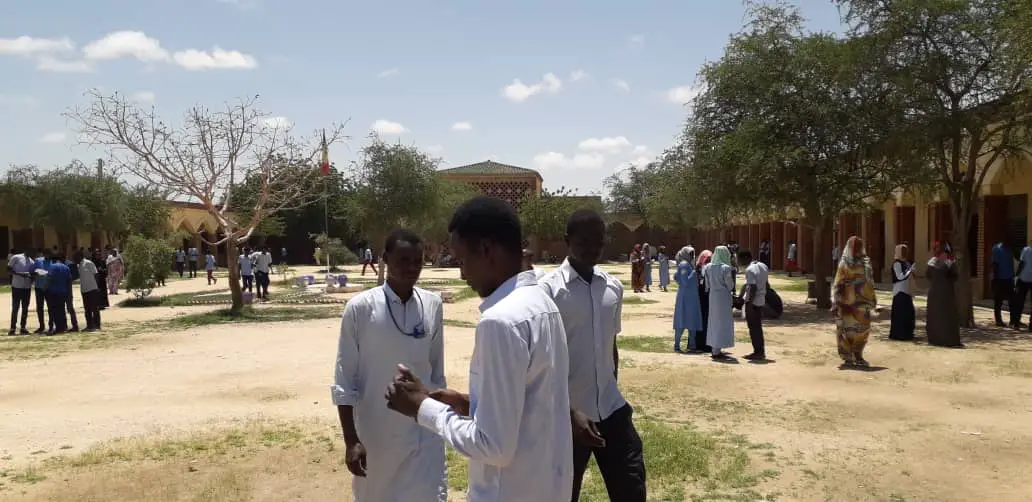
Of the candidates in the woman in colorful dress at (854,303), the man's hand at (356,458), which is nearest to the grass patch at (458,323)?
the woman in colorful dress at (854,303)

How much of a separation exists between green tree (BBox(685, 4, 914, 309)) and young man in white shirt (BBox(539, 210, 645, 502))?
1348cm

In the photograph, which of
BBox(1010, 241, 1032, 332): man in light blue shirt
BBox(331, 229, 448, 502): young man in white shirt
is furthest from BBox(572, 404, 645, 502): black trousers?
BBox(1010, 241, 1032, 332): man in light blue shirt

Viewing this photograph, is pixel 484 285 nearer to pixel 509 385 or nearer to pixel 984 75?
pixel 509 385

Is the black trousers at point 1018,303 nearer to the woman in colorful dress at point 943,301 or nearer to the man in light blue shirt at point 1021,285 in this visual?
the man in light blue shirt at point 1021,285

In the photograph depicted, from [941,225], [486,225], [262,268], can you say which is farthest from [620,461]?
[941,225]

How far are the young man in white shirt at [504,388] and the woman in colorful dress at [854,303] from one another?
30.6 feet

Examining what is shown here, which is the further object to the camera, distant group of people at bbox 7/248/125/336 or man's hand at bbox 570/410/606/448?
distant group of people at bbox 7/248/125/336

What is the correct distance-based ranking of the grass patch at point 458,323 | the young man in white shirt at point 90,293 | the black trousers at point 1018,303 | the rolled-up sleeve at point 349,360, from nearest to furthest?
the rolled-up sleeve at point 349,360 < the black trousers at point 1018,303 < the young man in white shirt at point 90,293 < the grass patch at point 458,323

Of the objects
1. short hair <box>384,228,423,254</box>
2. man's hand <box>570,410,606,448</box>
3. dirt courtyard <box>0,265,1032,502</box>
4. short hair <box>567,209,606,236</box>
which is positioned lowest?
dirt courtyard <box>0,265,1032,502</box>

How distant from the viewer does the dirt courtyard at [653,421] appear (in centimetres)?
573

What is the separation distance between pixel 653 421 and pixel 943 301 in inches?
286

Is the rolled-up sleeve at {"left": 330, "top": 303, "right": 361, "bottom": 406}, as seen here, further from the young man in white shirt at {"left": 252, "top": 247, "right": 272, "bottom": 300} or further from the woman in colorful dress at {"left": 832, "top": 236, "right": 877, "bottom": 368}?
the young man in white shirt at {"left": 252, "top": 247, "right": 272, "bottom": 300}

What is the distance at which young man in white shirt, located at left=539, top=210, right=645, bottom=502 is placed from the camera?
151 inches

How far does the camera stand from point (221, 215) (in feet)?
59.6
